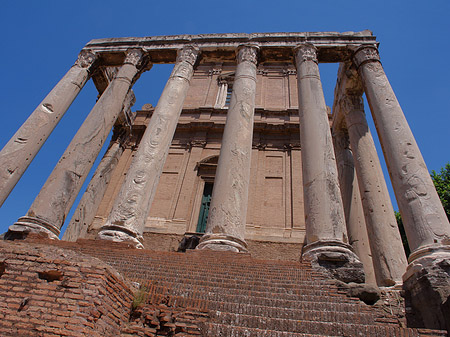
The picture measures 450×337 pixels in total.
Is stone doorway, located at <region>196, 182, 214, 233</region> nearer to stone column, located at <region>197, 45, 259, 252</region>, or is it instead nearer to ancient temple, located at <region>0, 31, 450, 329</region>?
ancient temple, located at <region>0, 31, 450, 329</region>

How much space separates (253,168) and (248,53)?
20.4ft

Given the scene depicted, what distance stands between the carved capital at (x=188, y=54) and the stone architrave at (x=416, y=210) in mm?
7592

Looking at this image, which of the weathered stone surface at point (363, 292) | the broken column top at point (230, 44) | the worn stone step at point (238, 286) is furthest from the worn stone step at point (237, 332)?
the broken column top at point (230, 44)

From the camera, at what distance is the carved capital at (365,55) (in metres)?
12.6

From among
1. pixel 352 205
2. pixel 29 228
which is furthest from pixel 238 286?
pixel 352 205

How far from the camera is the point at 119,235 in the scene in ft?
28.1

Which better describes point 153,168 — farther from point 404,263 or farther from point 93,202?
point 404,263

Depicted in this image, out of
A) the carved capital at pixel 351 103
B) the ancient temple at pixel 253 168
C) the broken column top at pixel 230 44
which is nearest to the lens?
the ancient temple at pixel 253 168

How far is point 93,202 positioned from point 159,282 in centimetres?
1267

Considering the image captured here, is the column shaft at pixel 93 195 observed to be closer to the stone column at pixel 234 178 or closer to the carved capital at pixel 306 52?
the stone column at pixel 234 178

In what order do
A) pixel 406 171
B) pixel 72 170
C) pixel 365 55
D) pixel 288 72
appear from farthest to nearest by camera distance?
pixel 288 72 < pixel 365 55 < pixel 72 170 < pixel 406 171

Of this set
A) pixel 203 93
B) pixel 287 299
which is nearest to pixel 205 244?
pixel 287 299

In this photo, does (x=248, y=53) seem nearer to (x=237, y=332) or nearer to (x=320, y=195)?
(x=320, y=195)

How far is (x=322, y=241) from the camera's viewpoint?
8.00 metres
